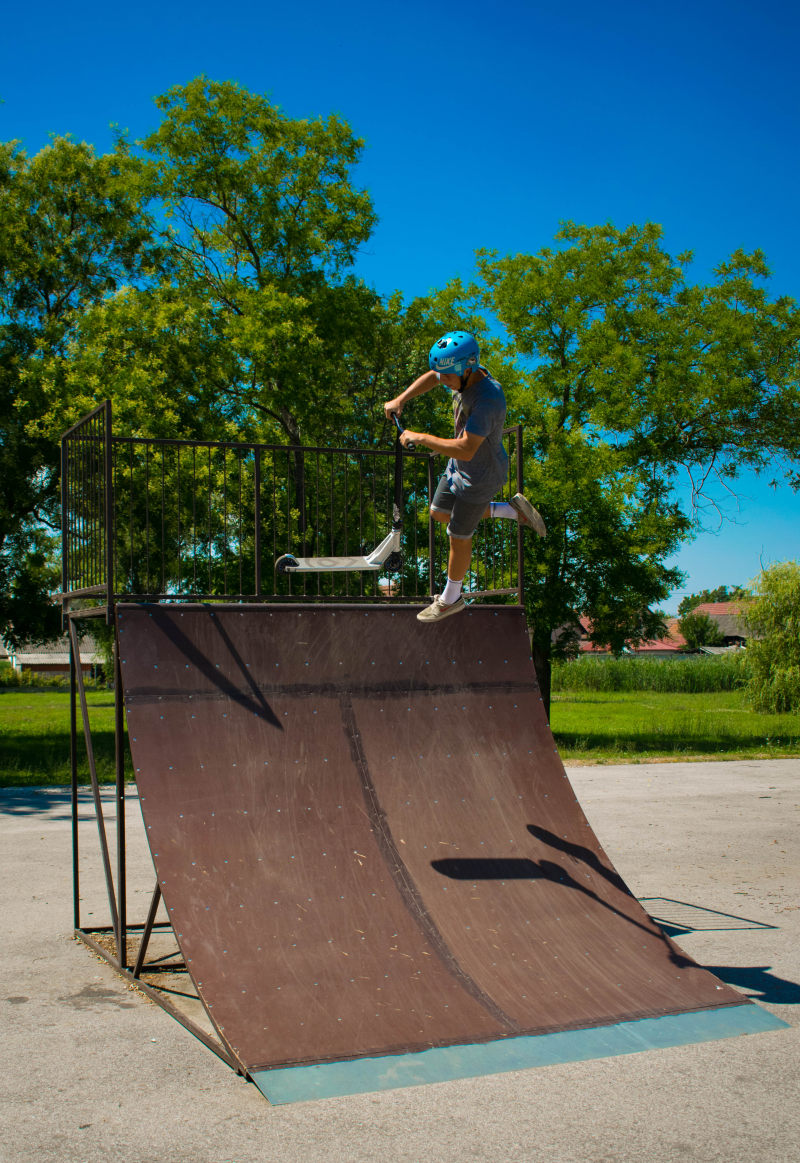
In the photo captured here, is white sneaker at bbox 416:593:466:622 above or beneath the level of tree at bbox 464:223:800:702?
beneath

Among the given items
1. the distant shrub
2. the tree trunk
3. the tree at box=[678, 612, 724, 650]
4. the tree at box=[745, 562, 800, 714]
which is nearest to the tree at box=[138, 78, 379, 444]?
the tree trunk

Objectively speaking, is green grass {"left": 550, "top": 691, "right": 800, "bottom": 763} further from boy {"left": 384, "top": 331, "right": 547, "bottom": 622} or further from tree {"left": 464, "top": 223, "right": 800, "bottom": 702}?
boy {"left": 384, "top": 331, "right": 547, "bottom": 622}

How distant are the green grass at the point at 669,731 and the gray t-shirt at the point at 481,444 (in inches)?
620

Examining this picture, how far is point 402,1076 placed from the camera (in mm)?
4379

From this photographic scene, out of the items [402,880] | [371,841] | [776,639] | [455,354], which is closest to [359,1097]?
[402,880]

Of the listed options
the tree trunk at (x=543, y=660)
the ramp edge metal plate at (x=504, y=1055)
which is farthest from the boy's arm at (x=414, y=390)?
the tree trunk at (x=543, y=660)

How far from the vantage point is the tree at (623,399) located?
866 inches

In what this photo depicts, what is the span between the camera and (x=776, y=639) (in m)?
31.9

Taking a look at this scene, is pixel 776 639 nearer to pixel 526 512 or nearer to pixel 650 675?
pixel 650 675

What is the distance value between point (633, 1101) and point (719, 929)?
3.72 meters

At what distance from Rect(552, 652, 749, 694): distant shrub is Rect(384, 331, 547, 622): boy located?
4486 centimetres

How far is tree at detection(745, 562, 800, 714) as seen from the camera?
31.7m

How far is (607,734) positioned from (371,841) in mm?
21719

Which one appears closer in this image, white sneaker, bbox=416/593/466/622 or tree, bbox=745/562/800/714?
white sneaker, bbox=416/593/466/622
